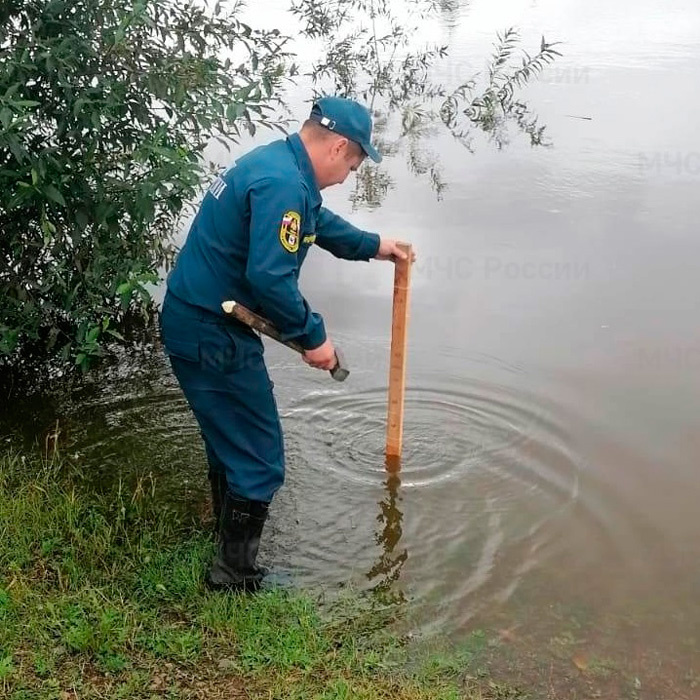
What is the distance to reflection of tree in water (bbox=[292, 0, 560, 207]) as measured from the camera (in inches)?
402

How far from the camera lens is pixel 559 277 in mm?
6797

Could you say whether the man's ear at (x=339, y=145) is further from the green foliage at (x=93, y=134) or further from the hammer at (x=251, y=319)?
the green foliage at (x=93, y=134)

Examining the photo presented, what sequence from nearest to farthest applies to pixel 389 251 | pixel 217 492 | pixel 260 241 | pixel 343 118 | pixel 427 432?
pixel 260 241 → pixel 343 118 → pixel 217 492 → pixel 389 251 → pixel 427 432

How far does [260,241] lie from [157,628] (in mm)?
1461

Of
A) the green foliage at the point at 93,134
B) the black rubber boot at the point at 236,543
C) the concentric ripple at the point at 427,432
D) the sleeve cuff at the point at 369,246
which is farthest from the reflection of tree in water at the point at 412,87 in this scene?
the black rubber boot at the point at 236,543

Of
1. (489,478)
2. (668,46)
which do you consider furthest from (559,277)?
(668,46)

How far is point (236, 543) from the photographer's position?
11.3 feet

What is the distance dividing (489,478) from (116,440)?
209cm

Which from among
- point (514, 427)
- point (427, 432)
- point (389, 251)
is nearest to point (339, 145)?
point (389, 251)

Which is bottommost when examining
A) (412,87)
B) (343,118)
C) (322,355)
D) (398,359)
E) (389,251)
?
(398,359)

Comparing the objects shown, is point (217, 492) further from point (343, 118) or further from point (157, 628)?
point (343, 118)

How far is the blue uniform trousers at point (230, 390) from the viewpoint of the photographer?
10.5 feet

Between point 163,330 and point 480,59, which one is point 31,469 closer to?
point 163,330

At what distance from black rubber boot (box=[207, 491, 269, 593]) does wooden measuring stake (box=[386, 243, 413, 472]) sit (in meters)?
1.15
